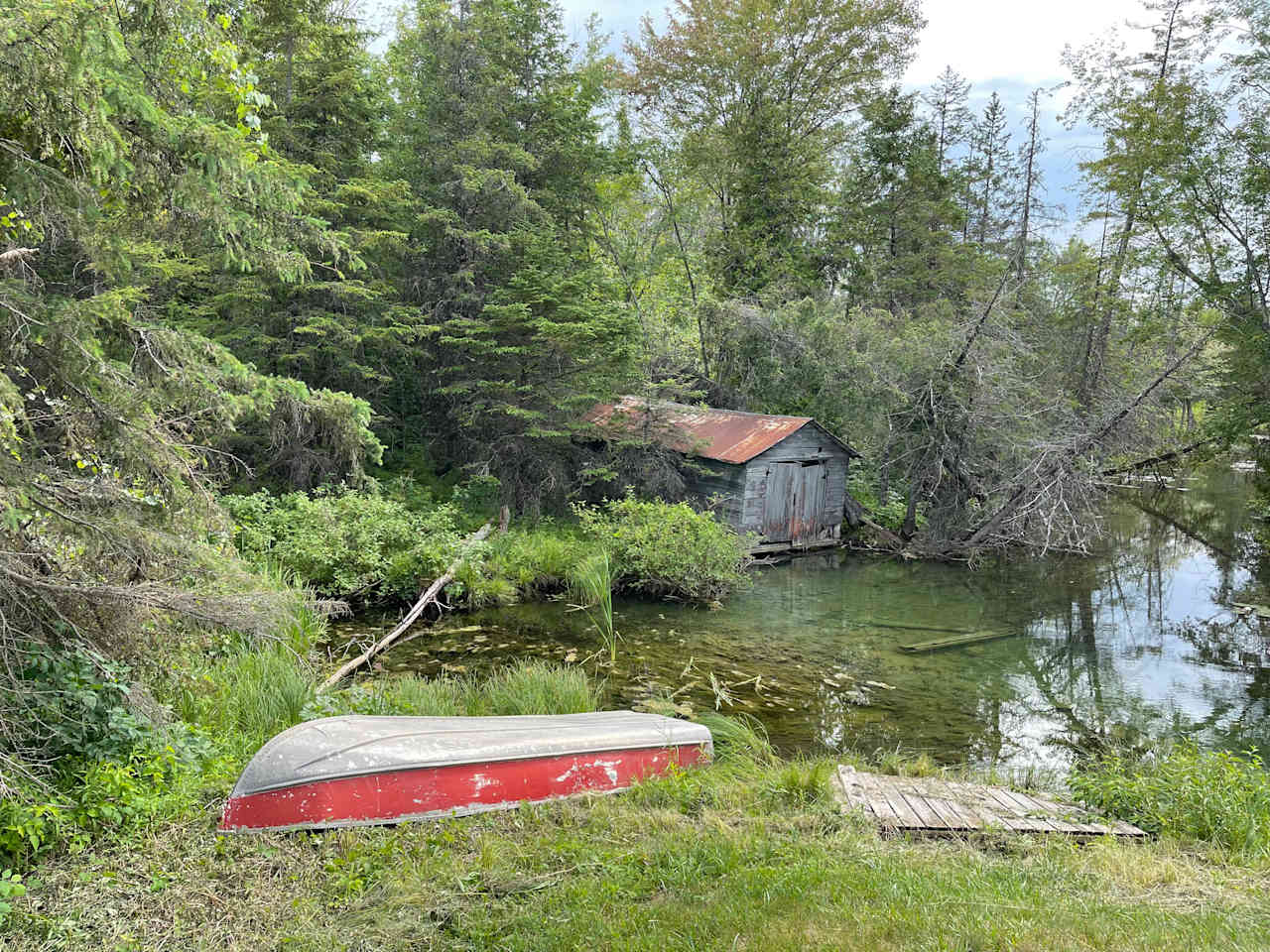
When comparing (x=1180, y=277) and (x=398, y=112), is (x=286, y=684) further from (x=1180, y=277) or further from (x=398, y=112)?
(x=1180, y=277)

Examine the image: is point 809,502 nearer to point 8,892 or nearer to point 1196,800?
point 1196,800

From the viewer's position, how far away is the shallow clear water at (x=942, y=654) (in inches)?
344

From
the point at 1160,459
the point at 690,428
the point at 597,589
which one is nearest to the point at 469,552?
the point at 597,589

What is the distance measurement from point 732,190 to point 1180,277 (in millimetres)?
12767

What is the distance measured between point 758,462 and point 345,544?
8.13 meters

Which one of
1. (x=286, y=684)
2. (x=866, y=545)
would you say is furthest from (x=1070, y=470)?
(x=286, y=684)

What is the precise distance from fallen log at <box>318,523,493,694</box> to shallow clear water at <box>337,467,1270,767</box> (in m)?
0.26

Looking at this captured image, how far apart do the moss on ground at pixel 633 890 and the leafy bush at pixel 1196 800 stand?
1.06 ft

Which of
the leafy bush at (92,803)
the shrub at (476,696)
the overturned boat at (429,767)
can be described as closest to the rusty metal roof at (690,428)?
the shrub at (476,696)

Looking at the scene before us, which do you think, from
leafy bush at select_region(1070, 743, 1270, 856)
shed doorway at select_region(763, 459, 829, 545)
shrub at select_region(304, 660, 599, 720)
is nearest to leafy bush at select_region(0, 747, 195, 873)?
shrub at select_region(304, 660, 599, 720)

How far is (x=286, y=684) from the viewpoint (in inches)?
267

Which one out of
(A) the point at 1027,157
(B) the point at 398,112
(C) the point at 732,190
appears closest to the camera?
(B) the point at 398,112

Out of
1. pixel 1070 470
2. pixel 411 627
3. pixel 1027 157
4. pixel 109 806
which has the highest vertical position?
pixel 1027 157

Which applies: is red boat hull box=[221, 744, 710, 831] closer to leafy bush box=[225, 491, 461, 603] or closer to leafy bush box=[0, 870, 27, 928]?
leafy bush box=[0, 870, 27, 928]
